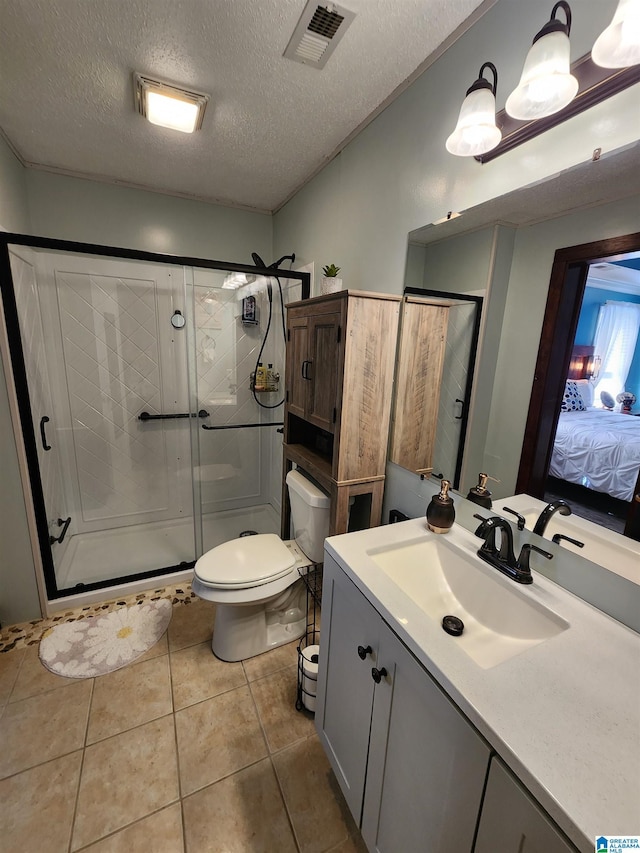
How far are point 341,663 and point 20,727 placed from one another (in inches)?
53.4

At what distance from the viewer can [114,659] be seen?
5.61 ft

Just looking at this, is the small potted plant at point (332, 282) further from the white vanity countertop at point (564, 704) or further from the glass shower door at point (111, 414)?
the white vanity countertop at point (564, 704)

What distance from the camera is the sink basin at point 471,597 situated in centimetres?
90

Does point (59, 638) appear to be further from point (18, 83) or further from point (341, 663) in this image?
point (18, 83)

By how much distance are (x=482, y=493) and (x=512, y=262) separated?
73 centimetres

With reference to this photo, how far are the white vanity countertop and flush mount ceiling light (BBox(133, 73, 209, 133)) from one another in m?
2.00

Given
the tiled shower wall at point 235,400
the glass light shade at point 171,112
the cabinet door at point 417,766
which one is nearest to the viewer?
the cabinet door at point 417,766

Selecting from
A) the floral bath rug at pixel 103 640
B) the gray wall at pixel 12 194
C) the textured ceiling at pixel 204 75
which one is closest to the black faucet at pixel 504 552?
the textured ceiling at pixel 204 75

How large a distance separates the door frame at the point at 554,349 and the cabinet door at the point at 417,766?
646 mm

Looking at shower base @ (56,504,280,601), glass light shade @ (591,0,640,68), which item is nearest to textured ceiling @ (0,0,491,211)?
glass light shade @ (591,0,640,68)

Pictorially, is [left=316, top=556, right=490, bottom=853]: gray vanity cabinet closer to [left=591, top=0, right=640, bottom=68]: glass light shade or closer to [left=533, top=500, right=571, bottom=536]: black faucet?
[left=533, top=500, right=571, bottom=536]: black faucet

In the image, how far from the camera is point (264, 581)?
1621mm

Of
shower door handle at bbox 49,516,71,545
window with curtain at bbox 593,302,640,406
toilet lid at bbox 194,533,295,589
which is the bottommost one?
shower door handle at bbox 49,516,71,545

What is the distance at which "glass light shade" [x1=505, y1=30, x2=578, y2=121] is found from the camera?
79 centimetres
